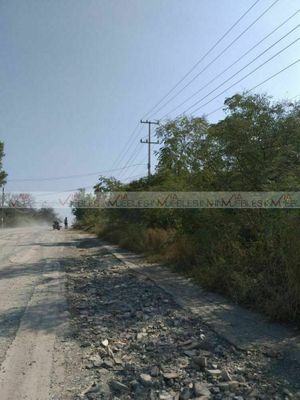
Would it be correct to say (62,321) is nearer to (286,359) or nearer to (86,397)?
(86,397)

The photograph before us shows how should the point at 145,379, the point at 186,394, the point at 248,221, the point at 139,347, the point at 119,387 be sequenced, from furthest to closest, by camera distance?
the point at 248,221 → the point at 139,347 → the point at 145,379 → the point at 119,387 → the point at 186,394

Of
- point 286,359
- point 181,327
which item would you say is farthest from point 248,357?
point 181,327

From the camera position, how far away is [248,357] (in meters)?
5.46

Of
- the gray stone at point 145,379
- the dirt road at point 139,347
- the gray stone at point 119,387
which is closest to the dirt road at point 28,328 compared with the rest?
the dirt road at point 139,347

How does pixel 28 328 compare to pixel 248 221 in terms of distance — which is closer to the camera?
pixel 28 328

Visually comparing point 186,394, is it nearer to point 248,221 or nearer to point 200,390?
point 200,390

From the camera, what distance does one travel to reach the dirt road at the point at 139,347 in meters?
4.64

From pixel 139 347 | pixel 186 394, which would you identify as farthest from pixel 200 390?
pixel 139 347

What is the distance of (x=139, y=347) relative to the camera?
6160 millimetres

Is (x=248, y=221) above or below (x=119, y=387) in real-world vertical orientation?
above

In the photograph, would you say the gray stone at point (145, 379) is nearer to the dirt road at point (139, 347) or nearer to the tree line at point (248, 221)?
the dirt road at point (139, 347)

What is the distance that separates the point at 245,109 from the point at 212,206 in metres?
2.86

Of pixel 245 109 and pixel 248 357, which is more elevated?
pixel 245 109

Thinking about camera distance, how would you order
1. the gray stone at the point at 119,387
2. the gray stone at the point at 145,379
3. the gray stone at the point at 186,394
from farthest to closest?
Answer: the gray stone at the point at 145,379 → the gray stone at the point at 119,387 → the gray stone at the point at 186,394
